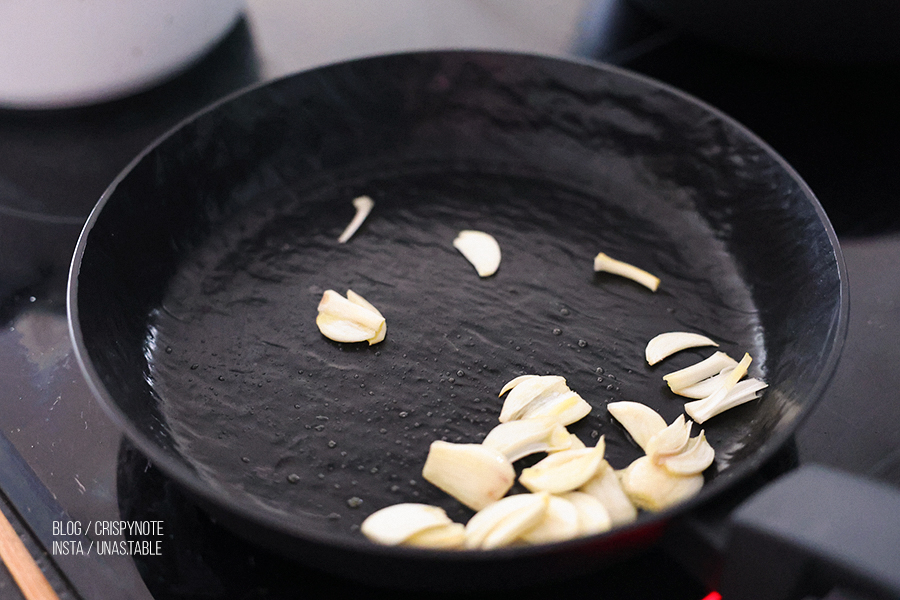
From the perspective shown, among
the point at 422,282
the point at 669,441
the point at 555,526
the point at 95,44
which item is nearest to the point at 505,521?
the point at 555,526

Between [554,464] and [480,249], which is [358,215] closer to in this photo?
[480,249]

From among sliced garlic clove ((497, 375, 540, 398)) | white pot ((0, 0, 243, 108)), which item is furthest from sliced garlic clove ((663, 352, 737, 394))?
white pot ((0, 0, 243, 108))

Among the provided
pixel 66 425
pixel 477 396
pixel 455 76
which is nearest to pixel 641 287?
pixel 477 396

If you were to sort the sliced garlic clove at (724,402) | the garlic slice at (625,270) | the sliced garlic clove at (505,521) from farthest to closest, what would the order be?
1. the garlic slice at (625,270)
2. the sliced garlic clove at (724,402)
3. the sliced garlic clove at (505,521)

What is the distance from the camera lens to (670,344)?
57 centimetres

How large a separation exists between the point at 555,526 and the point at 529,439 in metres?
0.08

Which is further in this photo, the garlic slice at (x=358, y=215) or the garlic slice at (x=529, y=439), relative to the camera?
the garlic slice at (x=358, y=215)

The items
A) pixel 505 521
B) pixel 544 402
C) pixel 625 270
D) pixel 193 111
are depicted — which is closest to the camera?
pixel 505 521

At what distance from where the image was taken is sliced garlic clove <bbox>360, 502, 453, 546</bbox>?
42 cm

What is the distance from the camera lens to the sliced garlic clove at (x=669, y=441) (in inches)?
18.6

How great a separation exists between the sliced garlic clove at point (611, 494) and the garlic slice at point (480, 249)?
23 cm

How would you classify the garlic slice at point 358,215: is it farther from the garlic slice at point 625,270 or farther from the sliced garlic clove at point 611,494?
the sliced garlic clove at point 611,494

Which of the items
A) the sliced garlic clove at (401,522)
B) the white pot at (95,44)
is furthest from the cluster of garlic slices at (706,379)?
the white pot at (95,44)

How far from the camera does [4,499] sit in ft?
1.59
